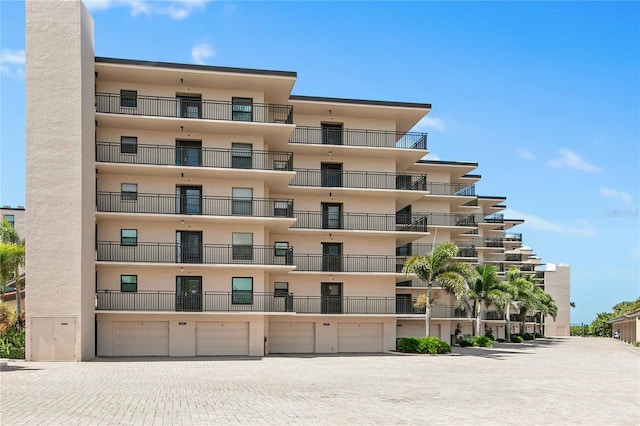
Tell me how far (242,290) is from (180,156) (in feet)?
30.2

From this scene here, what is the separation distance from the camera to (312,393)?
22547 mm

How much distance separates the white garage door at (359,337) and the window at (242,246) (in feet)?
29.3

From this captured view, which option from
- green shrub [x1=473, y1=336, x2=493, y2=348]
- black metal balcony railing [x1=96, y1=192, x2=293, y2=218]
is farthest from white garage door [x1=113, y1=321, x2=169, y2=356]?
green shrub [x1=473, y1=336, x2=493, y2=348]

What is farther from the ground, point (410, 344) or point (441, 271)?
point (441, 271)

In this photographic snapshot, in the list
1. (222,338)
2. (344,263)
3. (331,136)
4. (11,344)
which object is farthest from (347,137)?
(11,344)

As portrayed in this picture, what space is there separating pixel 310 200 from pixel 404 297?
14440 millimetres

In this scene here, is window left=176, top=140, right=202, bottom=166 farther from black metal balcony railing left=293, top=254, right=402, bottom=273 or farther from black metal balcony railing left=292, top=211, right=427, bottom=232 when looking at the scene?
black metal balcony railing left=293, top=254, right=402, bottom=273

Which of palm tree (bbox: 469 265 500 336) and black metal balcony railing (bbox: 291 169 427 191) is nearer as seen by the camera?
black metal balcony railing (bbox: 291 169 427 191)

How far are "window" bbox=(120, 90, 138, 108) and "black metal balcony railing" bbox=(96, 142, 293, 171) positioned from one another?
101 inches

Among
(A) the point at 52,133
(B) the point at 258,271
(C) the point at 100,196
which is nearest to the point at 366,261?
(B) the point at 258,271

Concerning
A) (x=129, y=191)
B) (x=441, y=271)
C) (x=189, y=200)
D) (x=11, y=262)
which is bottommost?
(x=441, y=271)

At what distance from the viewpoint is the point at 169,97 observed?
42.7m

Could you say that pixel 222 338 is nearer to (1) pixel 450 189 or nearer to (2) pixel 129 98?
(2) pixel 129 98

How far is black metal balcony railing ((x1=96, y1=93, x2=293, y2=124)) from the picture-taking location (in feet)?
137
